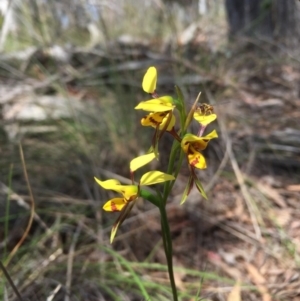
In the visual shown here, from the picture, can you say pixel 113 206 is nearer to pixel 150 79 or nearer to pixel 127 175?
pixel 150 79

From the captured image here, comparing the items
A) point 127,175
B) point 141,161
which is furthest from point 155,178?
point 127,175

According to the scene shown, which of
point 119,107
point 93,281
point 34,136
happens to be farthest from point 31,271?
point 34,136

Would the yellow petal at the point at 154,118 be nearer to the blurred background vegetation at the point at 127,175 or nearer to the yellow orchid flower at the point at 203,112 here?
the yellow orchid flower at the point at 203,112

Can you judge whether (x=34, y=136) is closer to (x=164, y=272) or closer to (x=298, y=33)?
(x=164, y=272)

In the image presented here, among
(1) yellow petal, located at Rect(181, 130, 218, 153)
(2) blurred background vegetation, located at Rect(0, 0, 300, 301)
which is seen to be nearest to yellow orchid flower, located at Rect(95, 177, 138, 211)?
(1) yellow petal, located at Rect(181, 130, 218, 153)

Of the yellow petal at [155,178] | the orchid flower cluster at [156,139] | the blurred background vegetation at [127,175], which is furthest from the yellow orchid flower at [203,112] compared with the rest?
the blurred background vegetation at [127,175]

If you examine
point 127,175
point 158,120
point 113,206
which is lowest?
point 127,175

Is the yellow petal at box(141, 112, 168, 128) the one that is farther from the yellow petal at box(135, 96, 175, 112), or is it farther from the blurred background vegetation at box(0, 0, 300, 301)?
the blurred background vegetation at box(0, 0, 300, 301)
